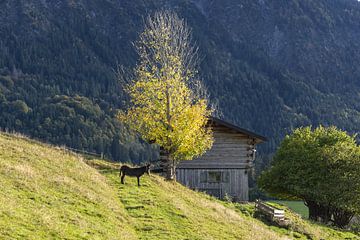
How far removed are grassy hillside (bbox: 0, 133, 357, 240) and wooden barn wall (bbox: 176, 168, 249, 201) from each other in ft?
47.5

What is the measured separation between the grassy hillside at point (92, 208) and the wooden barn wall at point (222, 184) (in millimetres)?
14475

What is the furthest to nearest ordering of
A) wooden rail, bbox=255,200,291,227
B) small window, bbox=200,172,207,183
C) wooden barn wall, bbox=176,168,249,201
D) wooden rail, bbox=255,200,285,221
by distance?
1. small window, bbox=200,172,207,183
2. wooden barn wall, bbox=176,168,249,201
3. wooden rail, bbox=255,200,285,221
4. wooden rail, bbox=255,200,291,227

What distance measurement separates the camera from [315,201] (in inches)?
2128

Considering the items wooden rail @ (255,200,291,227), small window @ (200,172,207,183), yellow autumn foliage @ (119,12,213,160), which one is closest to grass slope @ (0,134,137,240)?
yellow autumn foliage @ (119,12,213,160)

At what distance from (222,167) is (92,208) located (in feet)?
98.9

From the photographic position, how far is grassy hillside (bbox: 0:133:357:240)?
19109 mm

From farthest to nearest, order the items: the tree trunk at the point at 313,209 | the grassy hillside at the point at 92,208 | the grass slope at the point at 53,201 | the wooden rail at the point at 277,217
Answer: the tree trunk at the point at 313,209 → the wooden rail at the point at 277,217 → the grassy hillside at the point at 92,208 → the grass slope at the point at 53,201

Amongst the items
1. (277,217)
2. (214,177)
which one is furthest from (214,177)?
(277,217)

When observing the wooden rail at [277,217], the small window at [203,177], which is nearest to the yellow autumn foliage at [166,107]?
the small window at [203,177]

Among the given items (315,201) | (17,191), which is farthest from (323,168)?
(17,191)

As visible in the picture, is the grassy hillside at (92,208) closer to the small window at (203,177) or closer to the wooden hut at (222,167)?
the wooden hut at (222,167)

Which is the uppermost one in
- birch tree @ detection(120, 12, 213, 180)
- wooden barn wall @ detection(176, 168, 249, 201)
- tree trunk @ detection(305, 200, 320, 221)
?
birch tree @ detection(120, 12, 213, 180)

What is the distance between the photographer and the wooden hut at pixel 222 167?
170 feet

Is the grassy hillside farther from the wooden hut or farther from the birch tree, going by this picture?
the wooden hut
